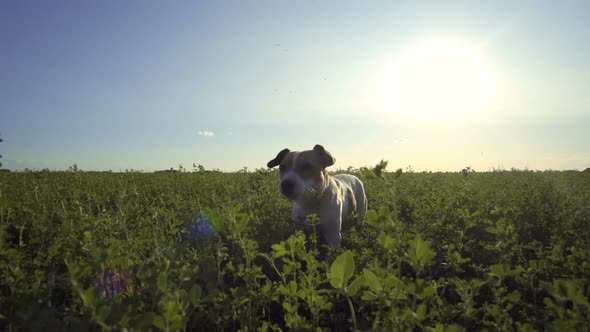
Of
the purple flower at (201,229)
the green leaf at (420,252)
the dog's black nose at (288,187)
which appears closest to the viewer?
the green leaf at (420,252)

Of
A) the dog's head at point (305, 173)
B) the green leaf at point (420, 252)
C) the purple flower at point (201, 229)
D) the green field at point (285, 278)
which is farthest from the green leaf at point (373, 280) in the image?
the dog's head at point (305, 173)

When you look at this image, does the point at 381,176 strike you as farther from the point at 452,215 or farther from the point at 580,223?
the point at 580,223

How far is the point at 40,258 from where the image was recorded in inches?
110

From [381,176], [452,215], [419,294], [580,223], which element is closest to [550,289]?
[419,294]

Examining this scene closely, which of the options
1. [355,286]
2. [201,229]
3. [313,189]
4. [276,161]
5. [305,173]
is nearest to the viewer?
[355,286]

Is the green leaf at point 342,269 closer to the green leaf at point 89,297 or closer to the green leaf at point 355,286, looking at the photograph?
the green leaf at point 355,286

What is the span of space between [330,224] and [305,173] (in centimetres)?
83

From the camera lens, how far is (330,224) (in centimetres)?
447

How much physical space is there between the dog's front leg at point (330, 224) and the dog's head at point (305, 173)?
1.02 ft

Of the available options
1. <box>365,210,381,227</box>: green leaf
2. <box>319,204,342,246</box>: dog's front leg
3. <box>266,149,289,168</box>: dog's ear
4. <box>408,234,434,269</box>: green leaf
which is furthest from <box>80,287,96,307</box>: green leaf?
<box>266,149,289,168</box>: dog's ear

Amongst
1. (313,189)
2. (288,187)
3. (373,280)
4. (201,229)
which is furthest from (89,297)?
(313,189)

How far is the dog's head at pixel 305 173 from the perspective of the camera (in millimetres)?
4402

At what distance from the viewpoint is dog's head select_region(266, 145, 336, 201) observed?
4.40m

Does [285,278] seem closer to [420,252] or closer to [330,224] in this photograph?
[420,252]
